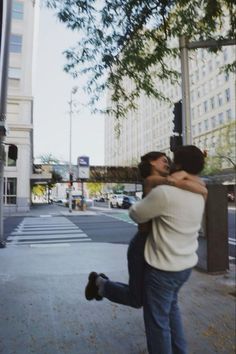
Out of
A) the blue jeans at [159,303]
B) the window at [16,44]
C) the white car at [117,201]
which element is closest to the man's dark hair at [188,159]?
the blue jeans at [159,303]

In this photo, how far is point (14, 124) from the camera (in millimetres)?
36656

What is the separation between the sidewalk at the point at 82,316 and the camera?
4.11 metres

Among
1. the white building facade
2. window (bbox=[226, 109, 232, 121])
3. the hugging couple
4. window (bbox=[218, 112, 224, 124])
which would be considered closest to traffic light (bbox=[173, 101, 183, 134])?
the hugging couple

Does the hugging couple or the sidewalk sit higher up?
the hugging couple

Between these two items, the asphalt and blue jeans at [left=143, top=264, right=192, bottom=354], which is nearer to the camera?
blue jeans at [left=143, top=264, right=192, bottom=354]

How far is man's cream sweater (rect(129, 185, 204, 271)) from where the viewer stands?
2.64m

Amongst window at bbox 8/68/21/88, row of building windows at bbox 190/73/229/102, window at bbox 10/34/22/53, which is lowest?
window at bbox 8/68/21/88

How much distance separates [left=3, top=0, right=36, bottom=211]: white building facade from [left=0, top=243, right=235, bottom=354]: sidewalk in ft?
93.9

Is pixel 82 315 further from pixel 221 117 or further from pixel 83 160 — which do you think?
pixel 221 117

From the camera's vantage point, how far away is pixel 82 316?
5.02 meters

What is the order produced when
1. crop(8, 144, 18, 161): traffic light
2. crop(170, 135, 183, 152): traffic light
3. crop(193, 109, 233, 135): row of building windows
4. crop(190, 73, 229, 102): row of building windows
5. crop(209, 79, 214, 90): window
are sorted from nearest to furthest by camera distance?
crop(170, 135, 183, 152): traffic light < crop(8, 144, 18, 161): traffic light < crop(193, 109, 233, 135): row of building windows < crop(190, 73, 229, 102): row of building windows < crop(209, 79, 214, 90): window

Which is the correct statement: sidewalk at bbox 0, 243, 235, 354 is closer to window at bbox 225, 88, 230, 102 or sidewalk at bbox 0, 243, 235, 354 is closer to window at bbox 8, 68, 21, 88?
window at bbox 8, 68, 21, 88

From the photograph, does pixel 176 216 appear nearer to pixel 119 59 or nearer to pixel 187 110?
pixel 187 110

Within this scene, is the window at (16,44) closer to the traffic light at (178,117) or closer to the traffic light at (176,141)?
the traffic light at (178,117)
